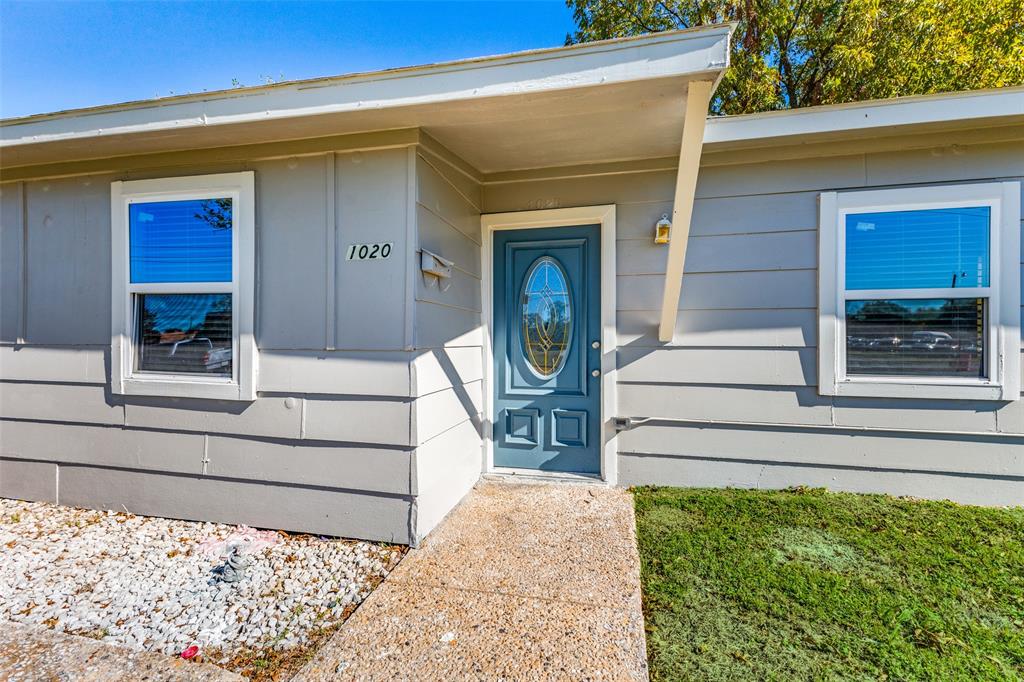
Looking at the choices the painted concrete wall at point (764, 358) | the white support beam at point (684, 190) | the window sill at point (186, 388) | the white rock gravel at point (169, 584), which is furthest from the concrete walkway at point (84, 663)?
the white support beam at point (684, 190)

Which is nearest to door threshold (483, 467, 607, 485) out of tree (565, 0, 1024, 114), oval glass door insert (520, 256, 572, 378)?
oval glass door insert (520, 256, 572, 378)

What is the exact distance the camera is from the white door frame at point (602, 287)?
325cm

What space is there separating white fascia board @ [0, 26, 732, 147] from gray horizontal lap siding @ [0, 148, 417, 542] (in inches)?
12.9

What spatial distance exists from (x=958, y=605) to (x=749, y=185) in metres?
2.37

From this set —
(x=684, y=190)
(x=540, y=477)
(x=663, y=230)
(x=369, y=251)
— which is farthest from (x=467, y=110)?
(x=540, y=477)

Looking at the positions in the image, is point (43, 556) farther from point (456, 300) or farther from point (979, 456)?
point (979, 456)

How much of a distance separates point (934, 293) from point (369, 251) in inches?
129

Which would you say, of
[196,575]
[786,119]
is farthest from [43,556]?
[786,119]

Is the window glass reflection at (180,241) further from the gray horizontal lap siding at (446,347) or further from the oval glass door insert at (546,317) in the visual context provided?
the oval glass door insert at (546,317)

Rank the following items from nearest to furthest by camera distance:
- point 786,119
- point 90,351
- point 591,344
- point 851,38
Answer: point 786,119, point 90,351, point 591,344, point 851,38

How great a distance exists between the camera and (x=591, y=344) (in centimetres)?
333

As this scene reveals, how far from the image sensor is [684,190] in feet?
7.96

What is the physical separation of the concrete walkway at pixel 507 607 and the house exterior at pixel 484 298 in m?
0.42

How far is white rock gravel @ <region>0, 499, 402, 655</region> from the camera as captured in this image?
1.89 m
